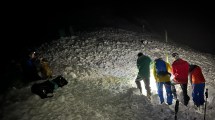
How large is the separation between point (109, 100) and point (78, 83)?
183cm

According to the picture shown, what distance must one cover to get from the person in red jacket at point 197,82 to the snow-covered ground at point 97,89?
0.50 m

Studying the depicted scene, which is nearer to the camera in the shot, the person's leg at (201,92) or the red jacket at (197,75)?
the red jacket at (197,75)

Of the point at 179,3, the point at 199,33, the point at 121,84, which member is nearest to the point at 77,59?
the point at 121,84

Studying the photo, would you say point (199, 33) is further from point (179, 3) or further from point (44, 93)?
point (44, 93)

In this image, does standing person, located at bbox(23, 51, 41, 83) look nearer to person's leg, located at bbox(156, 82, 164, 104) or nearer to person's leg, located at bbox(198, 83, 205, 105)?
person's leg, located at bbox(156, 82, 164, 104)

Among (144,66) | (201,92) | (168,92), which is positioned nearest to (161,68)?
(144,66)

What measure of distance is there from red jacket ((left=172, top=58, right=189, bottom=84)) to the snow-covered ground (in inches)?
48.4

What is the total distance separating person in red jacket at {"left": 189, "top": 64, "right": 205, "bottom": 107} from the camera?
9867mm

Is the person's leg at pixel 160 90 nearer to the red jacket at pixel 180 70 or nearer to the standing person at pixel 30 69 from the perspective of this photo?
the red jacket at pixel 180 70

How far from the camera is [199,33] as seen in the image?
3322 centimetres

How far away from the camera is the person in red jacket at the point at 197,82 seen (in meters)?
9.87

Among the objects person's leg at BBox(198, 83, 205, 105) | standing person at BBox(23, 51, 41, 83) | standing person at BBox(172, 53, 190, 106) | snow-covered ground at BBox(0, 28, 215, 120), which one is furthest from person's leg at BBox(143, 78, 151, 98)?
standing person at BBox(23, 51, 41, 83)

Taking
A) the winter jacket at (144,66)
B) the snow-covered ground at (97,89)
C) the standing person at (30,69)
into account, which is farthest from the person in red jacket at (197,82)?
the standing person at (30,69)

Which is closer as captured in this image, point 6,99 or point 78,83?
point 6,99
